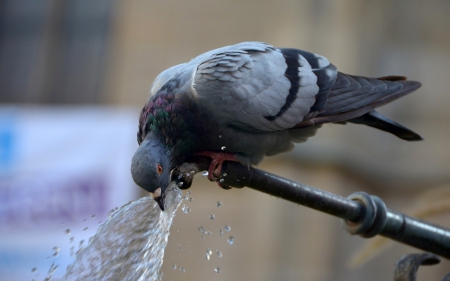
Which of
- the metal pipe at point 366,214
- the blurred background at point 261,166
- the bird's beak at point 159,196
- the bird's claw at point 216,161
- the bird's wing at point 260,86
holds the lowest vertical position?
the blurred background at point 261,166

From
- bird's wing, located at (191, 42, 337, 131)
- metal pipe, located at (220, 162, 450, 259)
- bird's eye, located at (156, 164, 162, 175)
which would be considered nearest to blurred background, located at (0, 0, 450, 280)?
bird's wing, located at (191, 42, 337, 131)

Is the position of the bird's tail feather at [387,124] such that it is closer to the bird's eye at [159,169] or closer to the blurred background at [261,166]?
the bird's eye at [159,169]

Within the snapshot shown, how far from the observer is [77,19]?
8.45m

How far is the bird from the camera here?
2835 millimetres

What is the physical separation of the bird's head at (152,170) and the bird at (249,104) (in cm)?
1

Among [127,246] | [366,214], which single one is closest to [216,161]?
[127,246]

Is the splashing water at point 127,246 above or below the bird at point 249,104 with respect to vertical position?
below

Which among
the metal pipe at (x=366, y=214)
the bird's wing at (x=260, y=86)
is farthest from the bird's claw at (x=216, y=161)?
the metal pipe at (x=366, y=214)

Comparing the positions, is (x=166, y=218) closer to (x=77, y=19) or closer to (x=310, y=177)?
(x=310, y=177)

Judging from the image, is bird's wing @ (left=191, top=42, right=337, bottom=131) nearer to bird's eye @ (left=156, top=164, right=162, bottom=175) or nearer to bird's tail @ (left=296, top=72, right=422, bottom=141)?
bird's tail @ (left=296, top=72, right=422, bottom=141)

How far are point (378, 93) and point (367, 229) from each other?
1.10m

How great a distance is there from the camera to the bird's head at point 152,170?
99.5 inches

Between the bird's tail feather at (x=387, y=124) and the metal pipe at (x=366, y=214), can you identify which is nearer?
the metal pipe at (x=366, y=214)

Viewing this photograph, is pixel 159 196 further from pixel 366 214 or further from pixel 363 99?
pixel 363 99
